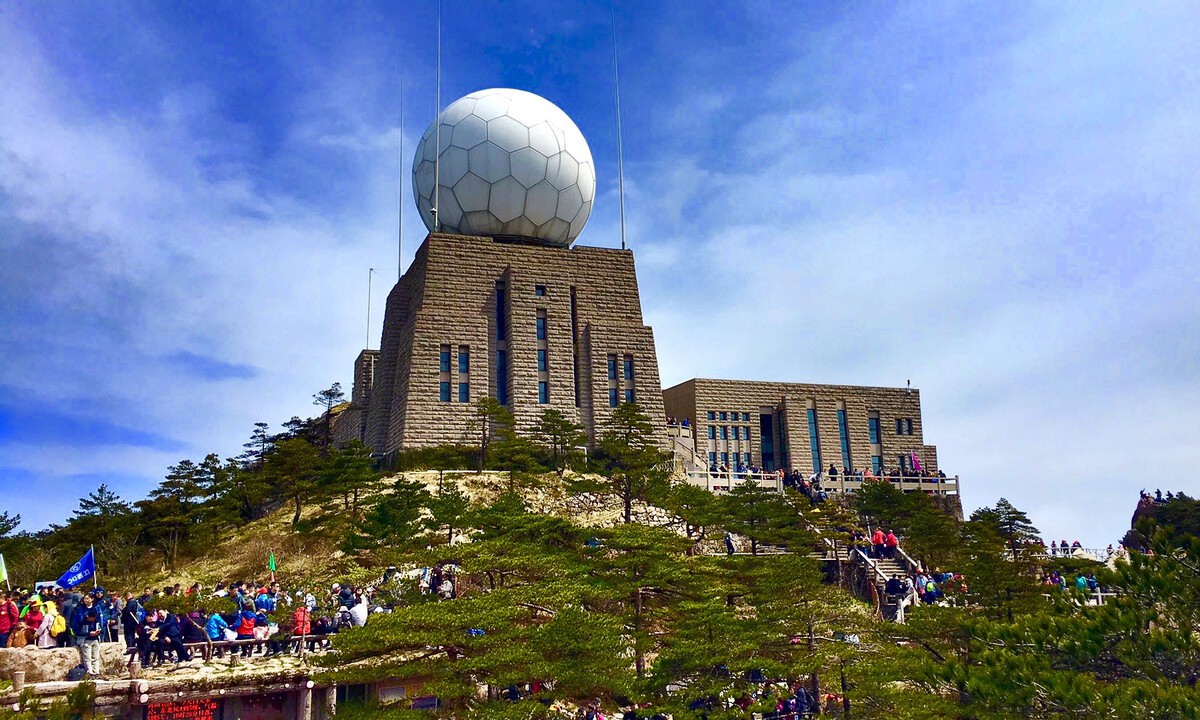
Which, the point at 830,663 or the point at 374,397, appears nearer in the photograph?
the point at 830,663

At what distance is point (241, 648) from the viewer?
674 inches

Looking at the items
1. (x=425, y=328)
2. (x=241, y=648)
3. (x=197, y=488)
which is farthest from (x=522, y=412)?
(x=241, y=648)

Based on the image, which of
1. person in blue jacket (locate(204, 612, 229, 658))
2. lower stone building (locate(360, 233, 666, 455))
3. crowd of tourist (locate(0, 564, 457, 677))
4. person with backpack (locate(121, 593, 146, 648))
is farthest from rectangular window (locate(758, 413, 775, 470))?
person with backpack (locate(121, 593, 146, 648))

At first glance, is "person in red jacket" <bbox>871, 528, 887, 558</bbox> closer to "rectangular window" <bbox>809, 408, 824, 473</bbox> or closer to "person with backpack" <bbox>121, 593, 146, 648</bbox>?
"rectangular window" <bbox>809, 408, 824, 473</bbox>

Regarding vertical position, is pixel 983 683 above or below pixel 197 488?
below

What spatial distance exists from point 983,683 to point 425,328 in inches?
1153

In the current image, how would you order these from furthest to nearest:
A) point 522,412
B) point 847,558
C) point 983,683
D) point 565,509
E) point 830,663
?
point 522,412 → point 565,509 → point 847,558 → point 830,663 → point 983,683

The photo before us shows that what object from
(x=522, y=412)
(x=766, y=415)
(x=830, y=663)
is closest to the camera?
(x=830, y=663)

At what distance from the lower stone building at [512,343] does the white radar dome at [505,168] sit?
4.43 ft

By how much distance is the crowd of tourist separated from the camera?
15.4m

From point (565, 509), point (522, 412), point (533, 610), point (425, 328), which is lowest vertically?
point (533, 610)

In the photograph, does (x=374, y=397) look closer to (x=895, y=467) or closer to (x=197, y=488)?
(x=197, y=488)

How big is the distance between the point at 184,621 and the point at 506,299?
23.9 metres

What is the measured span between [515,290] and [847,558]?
59.1ft
